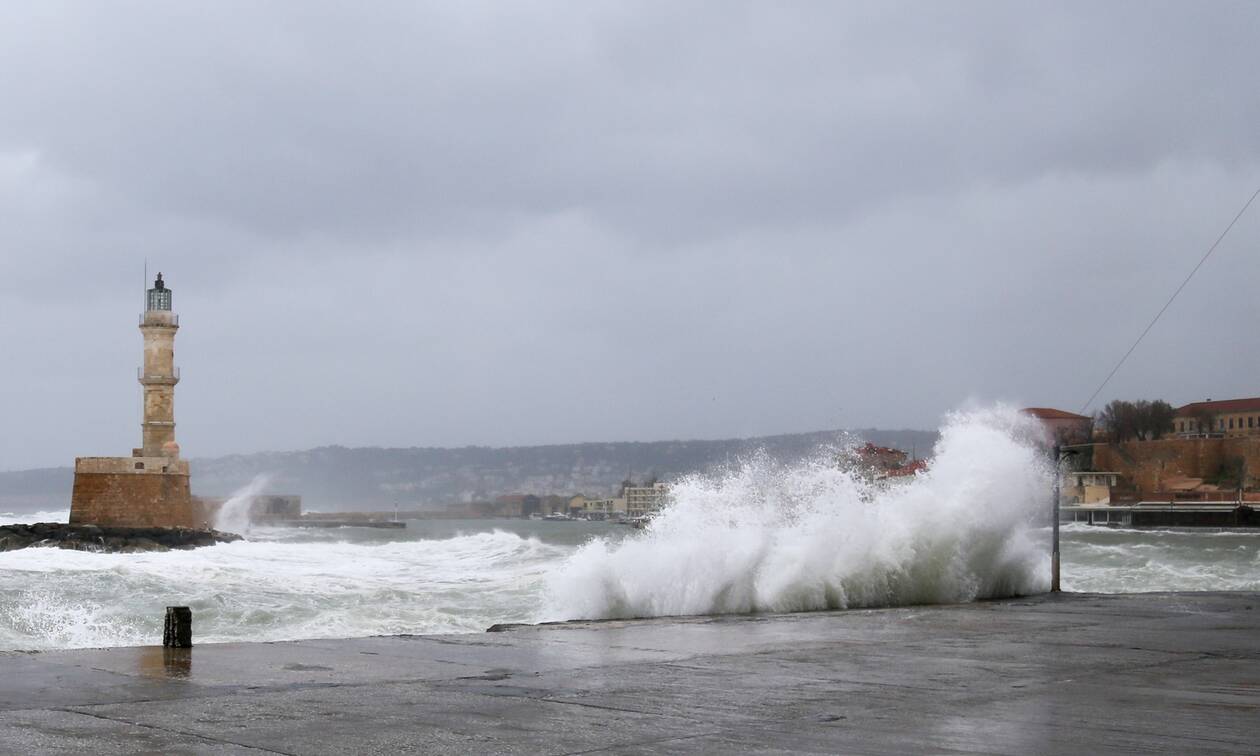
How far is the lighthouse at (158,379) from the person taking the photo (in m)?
42.9

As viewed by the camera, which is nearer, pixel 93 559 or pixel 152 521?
pixel 93 559

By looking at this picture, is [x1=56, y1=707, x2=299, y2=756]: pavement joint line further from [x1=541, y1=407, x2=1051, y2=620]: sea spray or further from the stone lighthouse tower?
the stone lighthouse tower

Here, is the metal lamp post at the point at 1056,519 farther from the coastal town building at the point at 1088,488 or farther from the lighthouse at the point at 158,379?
the coastal town building at the point at 1088,488

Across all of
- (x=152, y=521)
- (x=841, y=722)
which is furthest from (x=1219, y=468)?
(x=841, y=722)

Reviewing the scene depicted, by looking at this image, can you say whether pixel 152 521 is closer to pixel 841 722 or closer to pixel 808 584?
pixel 808 584

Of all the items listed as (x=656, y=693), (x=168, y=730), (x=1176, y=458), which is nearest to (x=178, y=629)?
(x=168, y=730)

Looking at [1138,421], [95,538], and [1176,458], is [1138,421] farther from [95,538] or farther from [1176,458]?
[95,538]

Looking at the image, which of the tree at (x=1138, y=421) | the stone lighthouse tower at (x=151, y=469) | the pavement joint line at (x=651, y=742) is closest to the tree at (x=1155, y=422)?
the tree at (x=1138, y=421)

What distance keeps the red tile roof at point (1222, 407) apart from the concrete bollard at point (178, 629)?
108848 millimetres

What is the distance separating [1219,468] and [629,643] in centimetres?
9480

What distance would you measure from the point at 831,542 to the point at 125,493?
32.6 m

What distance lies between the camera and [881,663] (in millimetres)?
8195

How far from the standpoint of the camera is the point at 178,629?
27.2 ft

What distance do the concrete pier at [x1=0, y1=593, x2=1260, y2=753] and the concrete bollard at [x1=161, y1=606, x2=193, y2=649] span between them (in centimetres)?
11
